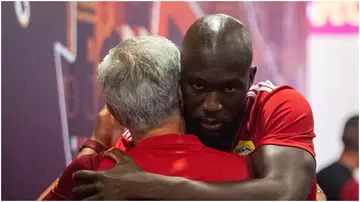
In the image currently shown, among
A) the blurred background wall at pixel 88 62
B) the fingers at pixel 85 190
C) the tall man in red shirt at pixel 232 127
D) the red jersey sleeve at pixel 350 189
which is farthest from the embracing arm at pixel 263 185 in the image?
the red jersey sleeve at pixel 350 189

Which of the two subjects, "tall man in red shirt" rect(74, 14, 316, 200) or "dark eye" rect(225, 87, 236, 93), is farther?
"dark eye" rect(225, 87, 236, 93)

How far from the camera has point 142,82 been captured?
109 cm

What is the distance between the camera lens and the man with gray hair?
1089 mm

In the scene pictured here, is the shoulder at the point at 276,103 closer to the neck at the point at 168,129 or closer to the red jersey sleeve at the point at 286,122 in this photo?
the red jersey sleeve at the point at 286,122

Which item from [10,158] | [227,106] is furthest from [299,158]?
[10,158]

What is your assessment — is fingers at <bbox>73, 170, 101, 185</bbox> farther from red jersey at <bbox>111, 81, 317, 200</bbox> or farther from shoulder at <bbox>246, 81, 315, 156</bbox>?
shoulder at <bbox>246, 81, 315, 156</bbox>

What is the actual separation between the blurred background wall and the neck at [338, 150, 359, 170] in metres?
0.04

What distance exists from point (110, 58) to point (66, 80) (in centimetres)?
144

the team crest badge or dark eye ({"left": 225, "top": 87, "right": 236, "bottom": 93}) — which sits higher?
dark eye ({"left": 225, "top": 87, "right": 236, "bottom": 93})

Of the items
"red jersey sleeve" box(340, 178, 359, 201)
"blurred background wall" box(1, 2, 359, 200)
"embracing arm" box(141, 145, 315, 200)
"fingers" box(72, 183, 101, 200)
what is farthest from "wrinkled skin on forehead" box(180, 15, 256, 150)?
"red jersey sleeve" box(340, 178, 359, 201)

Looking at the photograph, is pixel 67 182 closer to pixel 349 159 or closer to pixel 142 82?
pixel 142 82

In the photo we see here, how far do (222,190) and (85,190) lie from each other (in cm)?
26

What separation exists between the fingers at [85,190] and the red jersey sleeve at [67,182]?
45 millimetres

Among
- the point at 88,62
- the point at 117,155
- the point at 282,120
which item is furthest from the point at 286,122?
the point at 88,62
